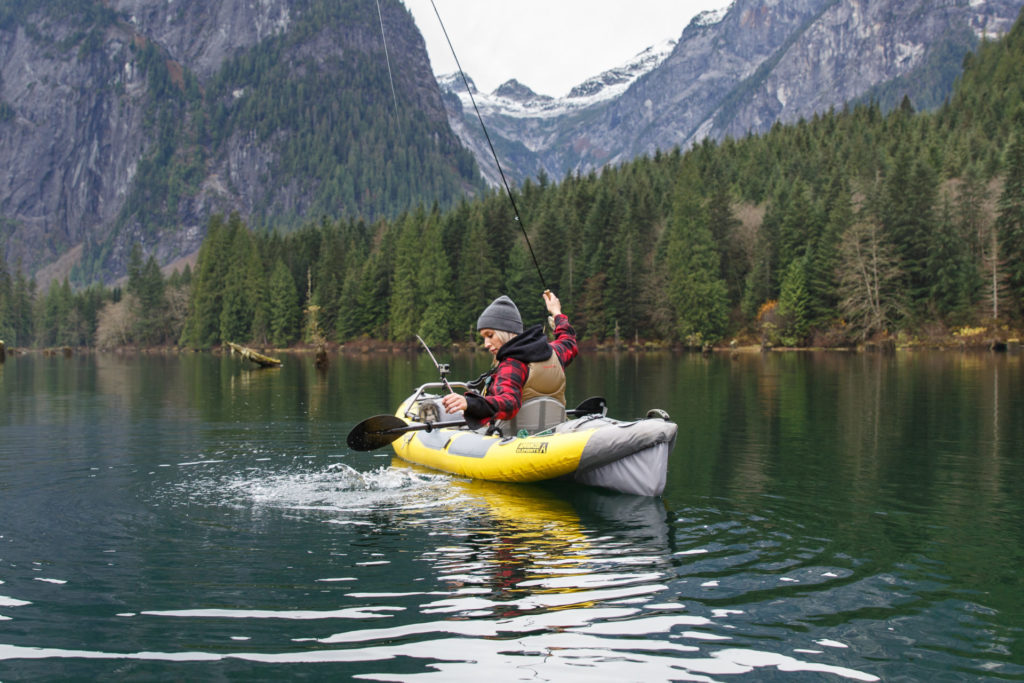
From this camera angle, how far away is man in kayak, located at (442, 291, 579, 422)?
11.3 metres

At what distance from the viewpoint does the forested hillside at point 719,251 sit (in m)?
69.7

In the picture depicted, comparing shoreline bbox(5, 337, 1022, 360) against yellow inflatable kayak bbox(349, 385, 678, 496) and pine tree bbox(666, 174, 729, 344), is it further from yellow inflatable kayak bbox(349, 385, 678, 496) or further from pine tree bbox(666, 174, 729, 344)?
yellow inflatable kayak bbox(349, 385, 678, 496)

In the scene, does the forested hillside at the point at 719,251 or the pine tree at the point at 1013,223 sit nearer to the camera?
the pine tree at the point at 1013,223

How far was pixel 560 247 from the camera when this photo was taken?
9431 cm

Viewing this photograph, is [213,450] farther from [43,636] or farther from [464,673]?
[464,673]

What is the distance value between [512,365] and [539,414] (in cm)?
128

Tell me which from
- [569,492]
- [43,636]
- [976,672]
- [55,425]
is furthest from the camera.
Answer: [55,425]

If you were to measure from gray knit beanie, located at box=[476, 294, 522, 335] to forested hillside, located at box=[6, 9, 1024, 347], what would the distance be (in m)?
63.5

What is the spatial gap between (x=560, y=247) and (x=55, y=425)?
2994 inches

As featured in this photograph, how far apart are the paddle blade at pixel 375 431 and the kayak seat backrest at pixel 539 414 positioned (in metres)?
1.74

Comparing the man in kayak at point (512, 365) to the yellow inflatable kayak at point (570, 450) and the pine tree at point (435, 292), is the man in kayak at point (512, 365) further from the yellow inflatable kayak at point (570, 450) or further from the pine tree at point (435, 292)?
the pine tree at point (435, 292)

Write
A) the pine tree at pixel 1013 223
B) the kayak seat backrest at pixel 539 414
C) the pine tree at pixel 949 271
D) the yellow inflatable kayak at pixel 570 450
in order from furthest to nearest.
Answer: the pine tree at pixel 949 271, the pine tree at pixel 1013 223, the kayak seat backrest at pixel 539 414, the yellow inflatable kayak at pixel 570 450

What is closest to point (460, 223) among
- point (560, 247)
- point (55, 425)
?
point (560, 247)

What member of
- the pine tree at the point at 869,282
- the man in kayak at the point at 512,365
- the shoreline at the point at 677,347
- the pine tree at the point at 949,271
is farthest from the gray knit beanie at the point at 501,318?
the pine tree at the point at 949,271
